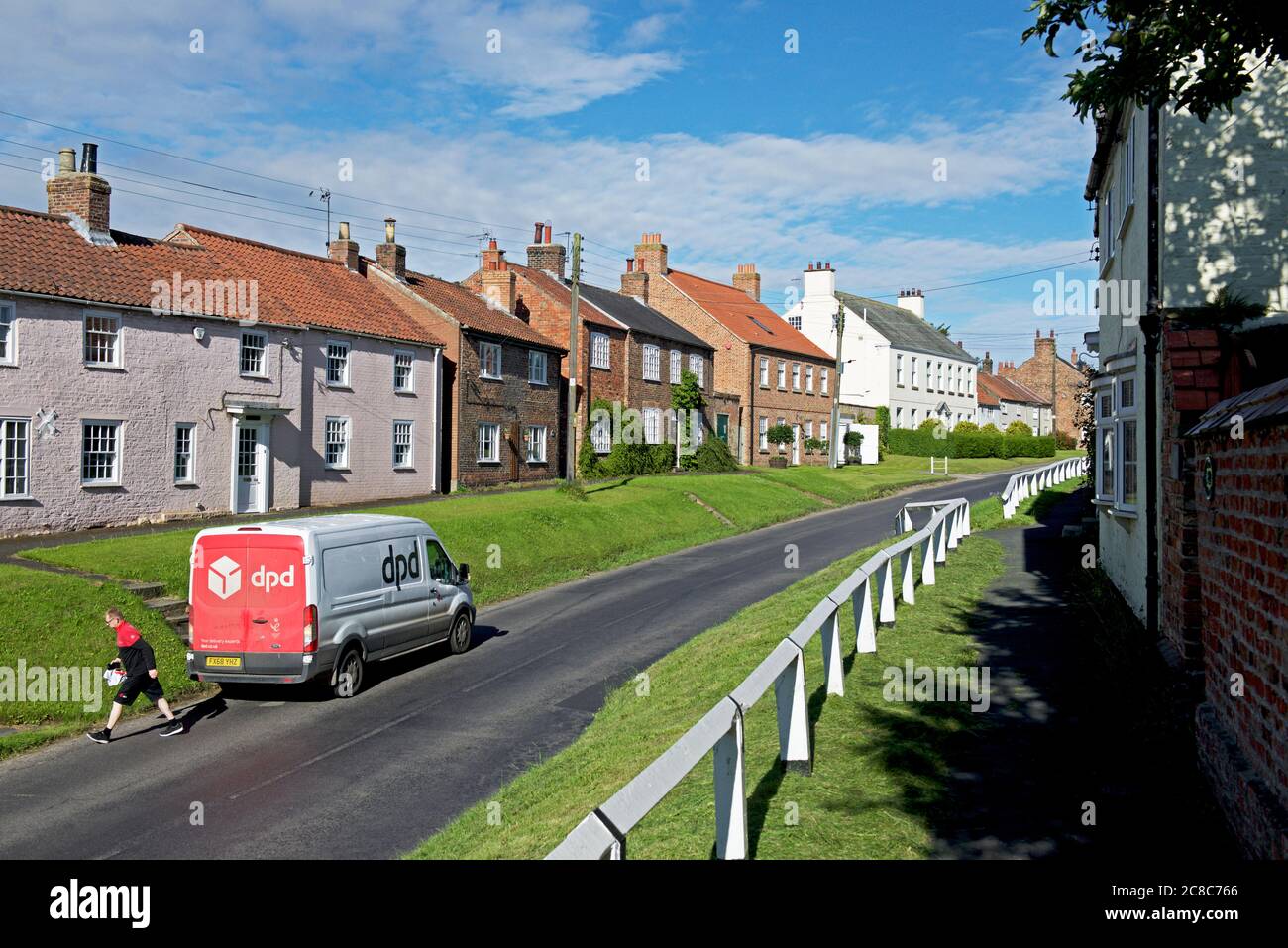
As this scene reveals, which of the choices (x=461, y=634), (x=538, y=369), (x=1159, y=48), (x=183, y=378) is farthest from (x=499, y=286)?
(x=1159, y=48)

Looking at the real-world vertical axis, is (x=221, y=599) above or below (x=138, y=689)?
above

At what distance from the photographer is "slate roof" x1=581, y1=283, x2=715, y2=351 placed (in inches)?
1971

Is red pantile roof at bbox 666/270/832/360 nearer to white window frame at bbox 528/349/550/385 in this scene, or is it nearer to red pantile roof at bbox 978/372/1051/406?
white window frame at bbox 528/349/550/385

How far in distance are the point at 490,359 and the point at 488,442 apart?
10.9ft

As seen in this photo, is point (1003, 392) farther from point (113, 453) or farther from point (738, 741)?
point (738, 741)

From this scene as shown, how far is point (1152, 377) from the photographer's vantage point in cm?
1167

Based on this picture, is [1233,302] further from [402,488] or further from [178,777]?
[402,488]

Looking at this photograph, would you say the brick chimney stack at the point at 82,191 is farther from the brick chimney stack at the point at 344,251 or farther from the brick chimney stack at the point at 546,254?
the brick chimney stack at the point at 546,254

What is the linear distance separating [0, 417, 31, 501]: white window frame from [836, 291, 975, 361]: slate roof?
55341mm

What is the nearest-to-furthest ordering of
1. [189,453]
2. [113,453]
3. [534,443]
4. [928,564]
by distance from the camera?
[928,564], [113,453], [189,453], [534,443]

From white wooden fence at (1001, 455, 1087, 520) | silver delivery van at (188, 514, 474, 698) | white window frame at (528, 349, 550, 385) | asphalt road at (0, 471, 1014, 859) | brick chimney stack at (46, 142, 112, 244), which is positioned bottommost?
asphalt road at (0, 471, 1014, 859)

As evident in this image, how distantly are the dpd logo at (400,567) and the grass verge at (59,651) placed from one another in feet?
11.1

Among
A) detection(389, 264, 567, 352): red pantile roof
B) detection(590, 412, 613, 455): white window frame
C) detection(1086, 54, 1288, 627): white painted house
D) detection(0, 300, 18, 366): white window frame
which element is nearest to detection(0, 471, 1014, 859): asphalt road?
detection(1086, 54, 1288, 627): white painted house
